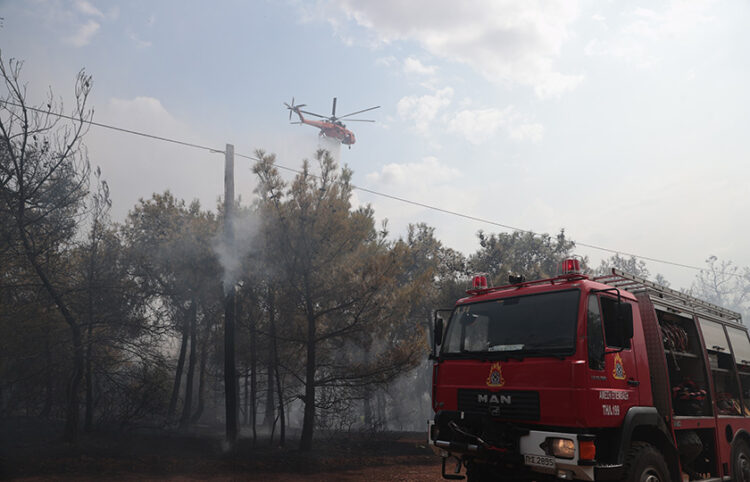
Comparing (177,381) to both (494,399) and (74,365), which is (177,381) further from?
(494,399)

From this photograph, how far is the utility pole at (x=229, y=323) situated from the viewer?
44.4ft

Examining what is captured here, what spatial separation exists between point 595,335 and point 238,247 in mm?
11223

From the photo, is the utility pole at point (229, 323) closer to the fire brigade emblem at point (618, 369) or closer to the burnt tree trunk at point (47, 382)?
the burnt tree trunk at point (47, 382)

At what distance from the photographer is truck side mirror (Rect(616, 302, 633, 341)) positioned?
525 cm

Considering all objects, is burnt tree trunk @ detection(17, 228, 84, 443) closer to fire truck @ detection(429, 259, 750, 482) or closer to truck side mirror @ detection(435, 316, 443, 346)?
truck side mirror @ detection(435, 316, 443, 346)

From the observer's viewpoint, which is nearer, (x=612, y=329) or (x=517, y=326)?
(x=612, y=329)

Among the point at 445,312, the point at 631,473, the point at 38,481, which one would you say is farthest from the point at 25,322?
the point at 631,473

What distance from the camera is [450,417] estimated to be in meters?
5.93

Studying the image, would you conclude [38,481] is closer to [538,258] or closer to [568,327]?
[568,327]

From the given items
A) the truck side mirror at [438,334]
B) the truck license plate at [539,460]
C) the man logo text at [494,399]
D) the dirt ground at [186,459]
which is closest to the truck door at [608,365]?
the truck license plate at [539,460]

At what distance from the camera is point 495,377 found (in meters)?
5.61

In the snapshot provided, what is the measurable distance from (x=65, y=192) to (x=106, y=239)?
3180 mm

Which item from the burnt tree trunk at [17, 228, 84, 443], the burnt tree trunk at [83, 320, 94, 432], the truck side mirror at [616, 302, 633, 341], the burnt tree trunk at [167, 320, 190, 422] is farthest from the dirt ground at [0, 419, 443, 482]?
the truck side mirror at [616, 302, 633, 341]

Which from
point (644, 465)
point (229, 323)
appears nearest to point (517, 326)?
point (644, 465)
